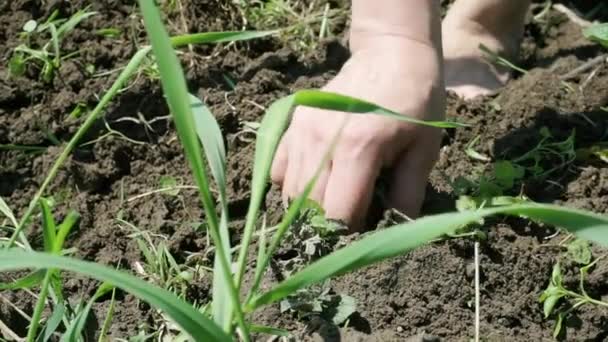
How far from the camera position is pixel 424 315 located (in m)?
1.44

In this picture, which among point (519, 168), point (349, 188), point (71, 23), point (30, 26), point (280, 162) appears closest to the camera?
point (349, 188)

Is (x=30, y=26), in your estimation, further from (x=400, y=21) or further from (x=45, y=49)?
(x=400, y=21)

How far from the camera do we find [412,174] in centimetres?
160

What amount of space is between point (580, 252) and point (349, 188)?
366 mm

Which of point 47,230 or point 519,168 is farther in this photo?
point 519,168

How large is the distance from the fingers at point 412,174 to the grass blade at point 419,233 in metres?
0.56

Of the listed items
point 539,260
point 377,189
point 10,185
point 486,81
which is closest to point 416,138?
point 377,189

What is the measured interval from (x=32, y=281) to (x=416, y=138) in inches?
24.5

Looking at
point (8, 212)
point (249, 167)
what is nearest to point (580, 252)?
point (249, 167)

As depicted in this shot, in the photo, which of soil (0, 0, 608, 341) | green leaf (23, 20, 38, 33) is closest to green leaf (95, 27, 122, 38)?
soil (0, 0, 608, 341)

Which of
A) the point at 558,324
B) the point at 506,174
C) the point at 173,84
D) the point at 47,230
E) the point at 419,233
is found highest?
the point at 173,84

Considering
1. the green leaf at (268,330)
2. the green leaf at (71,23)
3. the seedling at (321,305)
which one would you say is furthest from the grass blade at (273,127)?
the green leaf at (71,23)

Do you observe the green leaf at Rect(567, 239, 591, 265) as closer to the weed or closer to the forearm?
the weed

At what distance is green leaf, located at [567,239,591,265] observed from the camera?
5.05 ft
